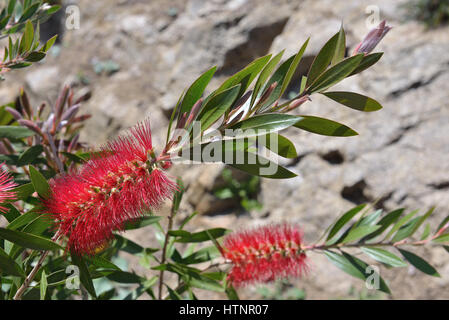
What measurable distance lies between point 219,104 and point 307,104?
188cm

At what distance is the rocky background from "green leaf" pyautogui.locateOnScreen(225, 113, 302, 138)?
1.00 meters

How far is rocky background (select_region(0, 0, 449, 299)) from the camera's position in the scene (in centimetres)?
189

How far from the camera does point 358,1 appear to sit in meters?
2.48

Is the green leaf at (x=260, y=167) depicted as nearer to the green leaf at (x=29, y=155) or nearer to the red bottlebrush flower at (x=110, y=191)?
the red bottlebrush flower at (x=110, y=191)

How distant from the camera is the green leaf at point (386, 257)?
803mm

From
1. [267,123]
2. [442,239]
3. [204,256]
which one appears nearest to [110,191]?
[267,123]

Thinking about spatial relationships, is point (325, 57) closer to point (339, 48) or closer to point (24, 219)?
point (339, 48)

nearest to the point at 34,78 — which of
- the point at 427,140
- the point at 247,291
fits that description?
the point at 247,291

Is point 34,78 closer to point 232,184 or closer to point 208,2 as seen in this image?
point 208,2

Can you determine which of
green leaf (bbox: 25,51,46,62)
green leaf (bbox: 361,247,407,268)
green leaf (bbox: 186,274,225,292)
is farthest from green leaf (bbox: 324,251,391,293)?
green leaf (bbox: 25,51,46,62)

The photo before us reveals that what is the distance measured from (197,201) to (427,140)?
123 centimetres

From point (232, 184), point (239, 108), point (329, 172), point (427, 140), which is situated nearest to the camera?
point (239, 108)

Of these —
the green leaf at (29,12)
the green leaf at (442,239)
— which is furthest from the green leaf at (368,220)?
A: the green leaf at (29,12)

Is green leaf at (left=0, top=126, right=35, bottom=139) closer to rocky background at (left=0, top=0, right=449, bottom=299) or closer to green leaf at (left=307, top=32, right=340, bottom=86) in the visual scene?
green leaf at (left=307, top=32, right=340, bottom=86)
